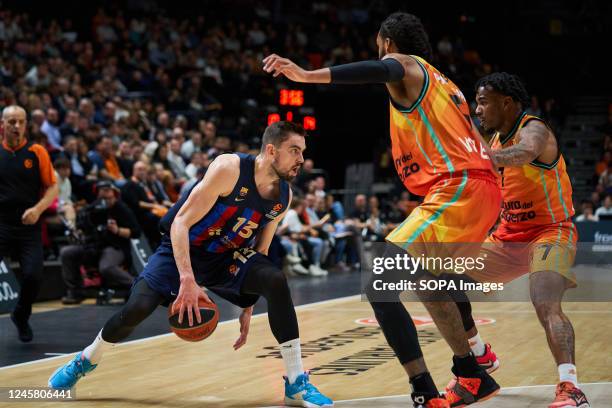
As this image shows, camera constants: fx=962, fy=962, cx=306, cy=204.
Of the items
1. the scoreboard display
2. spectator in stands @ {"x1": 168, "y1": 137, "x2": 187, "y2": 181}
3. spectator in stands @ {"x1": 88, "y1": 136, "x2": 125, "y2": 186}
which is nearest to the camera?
spectator in stands @ {"x1": 88, "y1": 136, "x2": 125, "y2": 186}

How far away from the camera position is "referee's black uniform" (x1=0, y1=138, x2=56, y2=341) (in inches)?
303

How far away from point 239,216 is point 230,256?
26 cm

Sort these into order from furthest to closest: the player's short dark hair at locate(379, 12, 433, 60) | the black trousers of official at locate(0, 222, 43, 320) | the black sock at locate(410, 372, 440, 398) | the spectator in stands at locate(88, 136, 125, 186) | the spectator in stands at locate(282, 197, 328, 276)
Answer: the spectator in stands at locate(282, 197, 328, 276) → the spectator in stands at locate(88, 136, 125, 186) → the black trousers of official at locate(0, 222, 43, 320) → the player's short dark hair at locate(379, 12, 433, 60) → the black sock at locate(410, 372, 440, 398)

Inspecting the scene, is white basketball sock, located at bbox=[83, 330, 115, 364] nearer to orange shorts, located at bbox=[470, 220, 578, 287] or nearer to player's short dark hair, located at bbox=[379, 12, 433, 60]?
orange shorts, located at bbox=[470, 220, 578, 287]

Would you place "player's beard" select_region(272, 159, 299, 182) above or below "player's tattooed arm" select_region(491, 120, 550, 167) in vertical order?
below

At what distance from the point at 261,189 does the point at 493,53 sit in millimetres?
21861

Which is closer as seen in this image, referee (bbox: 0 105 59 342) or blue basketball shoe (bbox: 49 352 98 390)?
blue basketball shoe (bbox: 49 352 98 390)

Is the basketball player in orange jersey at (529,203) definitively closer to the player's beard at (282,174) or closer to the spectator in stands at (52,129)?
the player's beard at (282,174)

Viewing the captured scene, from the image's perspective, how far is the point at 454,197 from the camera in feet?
15.1

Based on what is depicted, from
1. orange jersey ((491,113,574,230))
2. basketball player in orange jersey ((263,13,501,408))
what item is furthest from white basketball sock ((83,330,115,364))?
orange jersey ((491,113,574,230))

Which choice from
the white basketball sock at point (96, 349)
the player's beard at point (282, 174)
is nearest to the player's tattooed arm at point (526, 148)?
the player's beard at point (282, 174)

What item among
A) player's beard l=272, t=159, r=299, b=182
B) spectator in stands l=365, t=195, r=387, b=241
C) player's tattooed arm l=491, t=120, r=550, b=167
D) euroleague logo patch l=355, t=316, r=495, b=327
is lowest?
spectator in stands l=365, t=195, r=387, b=241

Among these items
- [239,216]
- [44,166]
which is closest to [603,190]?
[44,166]

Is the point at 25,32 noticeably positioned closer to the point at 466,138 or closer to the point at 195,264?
the point at 195,264
